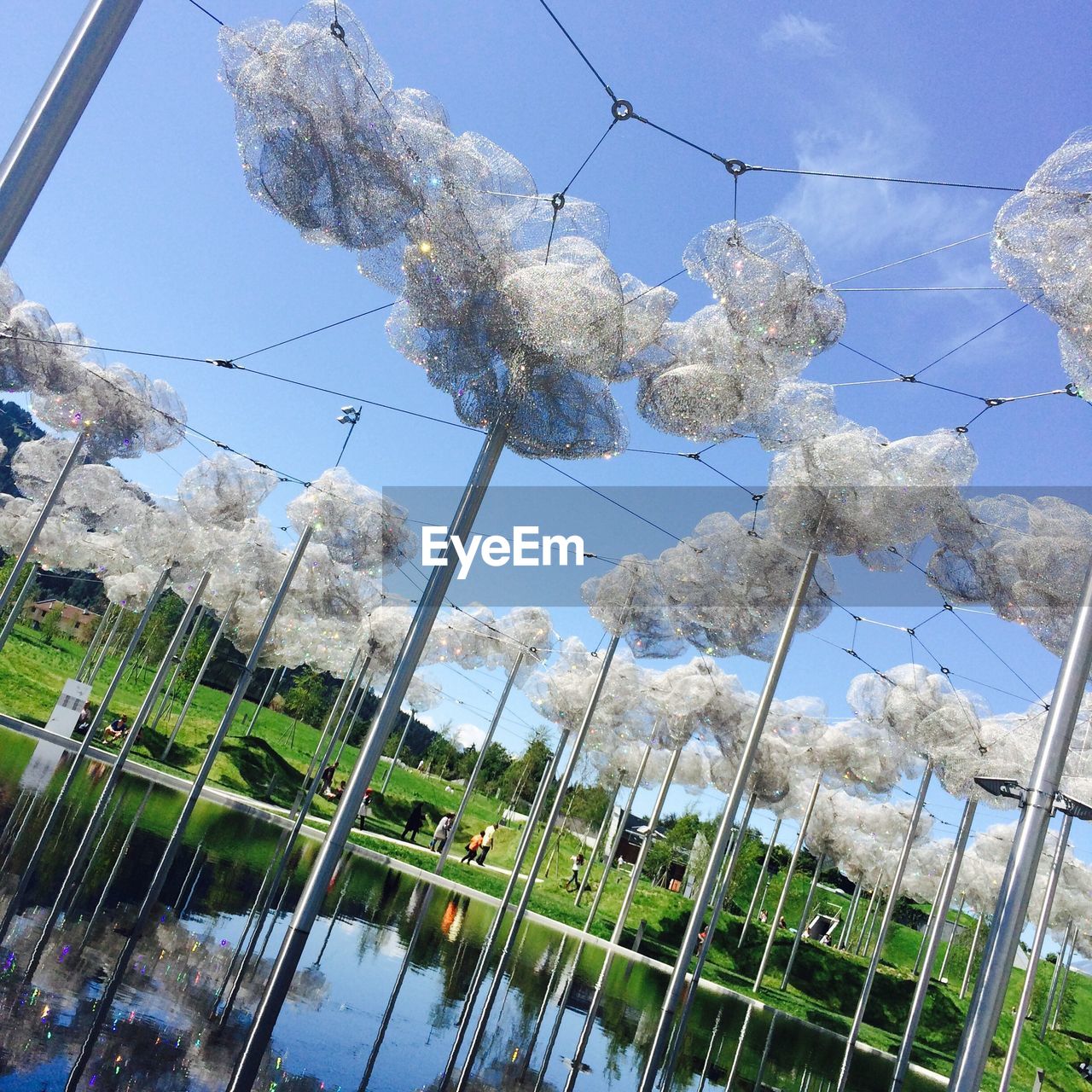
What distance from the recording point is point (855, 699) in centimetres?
1791

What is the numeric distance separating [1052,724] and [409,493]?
11.5 m

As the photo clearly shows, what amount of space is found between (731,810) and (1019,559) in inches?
193

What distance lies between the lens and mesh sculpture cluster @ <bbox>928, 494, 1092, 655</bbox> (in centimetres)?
984

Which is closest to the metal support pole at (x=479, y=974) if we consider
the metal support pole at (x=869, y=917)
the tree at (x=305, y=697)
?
the metal support pole at (x=869, y=917)

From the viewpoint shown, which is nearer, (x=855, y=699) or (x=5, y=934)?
(x=5, y=934)

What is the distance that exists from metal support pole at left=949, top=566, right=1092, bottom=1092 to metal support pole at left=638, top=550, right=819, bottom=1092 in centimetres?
513

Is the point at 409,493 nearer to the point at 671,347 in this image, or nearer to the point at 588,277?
the point at 671,347

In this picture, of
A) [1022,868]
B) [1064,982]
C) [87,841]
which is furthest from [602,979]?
[1064,982]

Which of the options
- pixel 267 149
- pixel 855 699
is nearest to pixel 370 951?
pixel 267 149

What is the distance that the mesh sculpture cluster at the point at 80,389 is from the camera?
48.1ft

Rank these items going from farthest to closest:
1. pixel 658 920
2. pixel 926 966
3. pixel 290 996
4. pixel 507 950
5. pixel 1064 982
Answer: pixel 1064 982 < pixel 658 920 < pixel 926 966 < pixel 507 950 < pixel 290 996

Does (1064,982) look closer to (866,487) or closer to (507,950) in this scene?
(507,950)

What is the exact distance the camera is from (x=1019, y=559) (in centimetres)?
1009

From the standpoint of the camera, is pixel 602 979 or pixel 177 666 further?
pixel 177 666
